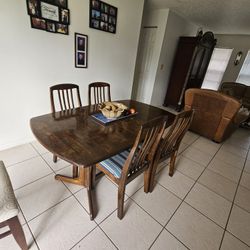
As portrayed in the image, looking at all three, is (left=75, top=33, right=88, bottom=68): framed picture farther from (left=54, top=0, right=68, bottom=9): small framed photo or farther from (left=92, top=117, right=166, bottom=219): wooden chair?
(left=92, top=117, right=166, bottom=219): wooden chair

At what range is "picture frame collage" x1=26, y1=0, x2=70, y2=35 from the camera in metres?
1.79

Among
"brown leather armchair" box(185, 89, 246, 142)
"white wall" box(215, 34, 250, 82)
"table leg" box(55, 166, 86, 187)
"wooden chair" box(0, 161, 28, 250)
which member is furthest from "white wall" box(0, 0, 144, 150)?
"white wall" box(215, 34, 250, 82)

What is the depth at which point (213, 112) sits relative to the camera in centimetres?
271

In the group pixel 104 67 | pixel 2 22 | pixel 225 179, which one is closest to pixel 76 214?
pixel 225 179

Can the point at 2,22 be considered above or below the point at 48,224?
above

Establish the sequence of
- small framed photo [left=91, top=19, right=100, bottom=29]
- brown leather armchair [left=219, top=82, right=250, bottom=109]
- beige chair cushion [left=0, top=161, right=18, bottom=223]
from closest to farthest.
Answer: beige chair cushion [left=0, top=161, right=18, bottom=223] → small framed photo [left=91, top=19, right=100, bottom=29] → brown leather armchair [left=219, top=82, right=250, bottom=109]

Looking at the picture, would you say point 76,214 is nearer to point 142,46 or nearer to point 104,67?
point 104,67

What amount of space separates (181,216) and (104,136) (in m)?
1.06

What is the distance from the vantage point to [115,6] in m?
2.50

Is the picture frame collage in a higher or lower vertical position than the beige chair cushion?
higher

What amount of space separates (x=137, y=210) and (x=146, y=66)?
3648 mm

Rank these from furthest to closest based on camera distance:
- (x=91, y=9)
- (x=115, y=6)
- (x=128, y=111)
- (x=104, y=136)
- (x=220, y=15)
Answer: (x=220, y=15)
(x=115, y=6)
(x=91, y=9)
(x=128, y=111)
(x=104, y=136)

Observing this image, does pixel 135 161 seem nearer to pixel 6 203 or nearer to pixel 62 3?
pixel 6 203

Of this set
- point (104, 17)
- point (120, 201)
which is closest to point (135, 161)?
point (120, 201)
